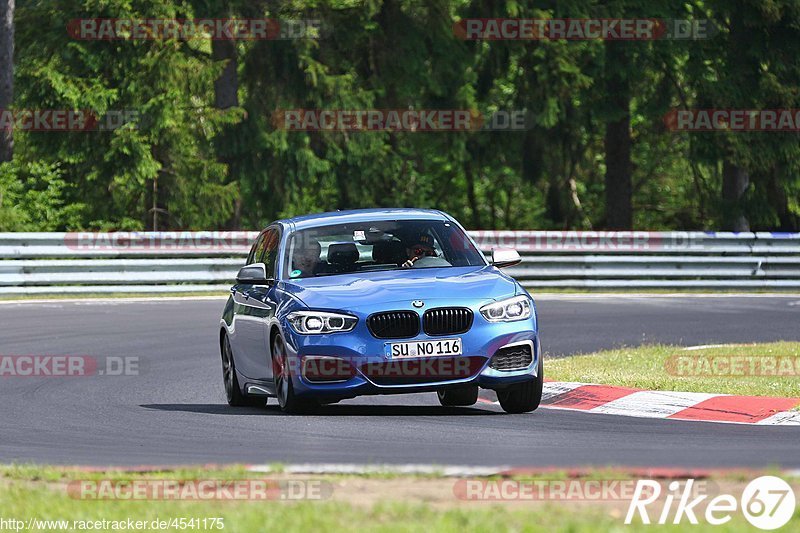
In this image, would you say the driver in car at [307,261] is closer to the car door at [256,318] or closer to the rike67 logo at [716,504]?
the car door at [256,318]

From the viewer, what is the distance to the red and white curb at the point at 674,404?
11820 mm

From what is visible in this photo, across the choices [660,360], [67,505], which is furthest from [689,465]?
[660,360]

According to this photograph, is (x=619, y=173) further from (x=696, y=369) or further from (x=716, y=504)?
(x=716, y=504)

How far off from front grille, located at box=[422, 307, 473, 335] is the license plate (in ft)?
0.28

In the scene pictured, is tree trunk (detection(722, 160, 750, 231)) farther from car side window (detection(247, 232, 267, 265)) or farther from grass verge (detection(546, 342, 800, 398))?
car side window (detection(247, 232, 267, 265))

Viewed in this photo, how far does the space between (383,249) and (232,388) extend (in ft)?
6.22
